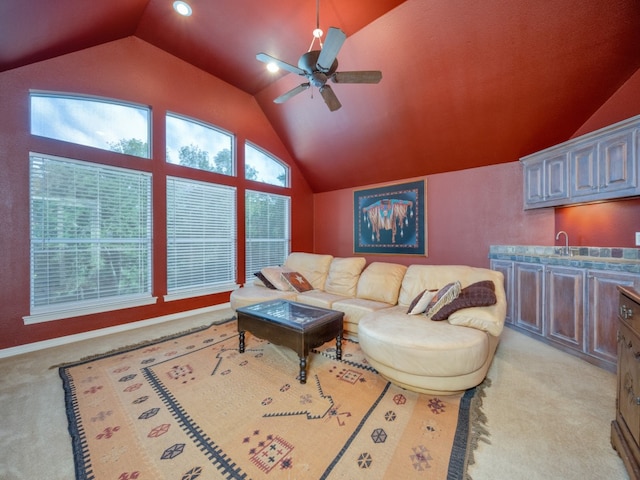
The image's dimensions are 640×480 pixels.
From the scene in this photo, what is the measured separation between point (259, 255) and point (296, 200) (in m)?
1.59

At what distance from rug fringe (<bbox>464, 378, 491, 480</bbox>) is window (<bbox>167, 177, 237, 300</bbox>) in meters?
3.94

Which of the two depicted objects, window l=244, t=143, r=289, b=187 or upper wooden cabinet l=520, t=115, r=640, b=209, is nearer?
upper wooden cabinet l=520, t=115, r=640, b=209

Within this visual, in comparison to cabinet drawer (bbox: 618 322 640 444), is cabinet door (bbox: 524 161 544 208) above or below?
above

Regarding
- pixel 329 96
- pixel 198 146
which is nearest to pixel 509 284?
pixel 329 96

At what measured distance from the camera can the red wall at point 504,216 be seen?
2833mm

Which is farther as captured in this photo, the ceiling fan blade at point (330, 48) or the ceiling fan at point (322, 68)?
the ceiling fan at point (322, 68)

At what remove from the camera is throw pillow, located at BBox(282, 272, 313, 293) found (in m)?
3.74

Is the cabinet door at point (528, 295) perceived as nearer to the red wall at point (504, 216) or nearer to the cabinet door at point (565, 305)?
the cabinet door at point (565, 305)

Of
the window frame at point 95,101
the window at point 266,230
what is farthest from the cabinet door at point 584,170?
the window frame at point 95,101

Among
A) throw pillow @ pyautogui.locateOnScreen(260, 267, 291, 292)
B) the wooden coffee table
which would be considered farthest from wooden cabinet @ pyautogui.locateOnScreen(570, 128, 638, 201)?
throw pillow @ pyautogui.locateOnScreen(260, 267, 291, 292)

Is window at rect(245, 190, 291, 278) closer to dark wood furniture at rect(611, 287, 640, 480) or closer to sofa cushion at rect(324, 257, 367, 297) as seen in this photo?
sofa cushion at rect(324, 257, 367, 297)

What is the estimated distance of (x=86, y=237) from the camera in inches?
127

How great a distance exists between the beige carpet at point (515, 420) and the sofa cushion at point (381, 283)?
3.96 feet

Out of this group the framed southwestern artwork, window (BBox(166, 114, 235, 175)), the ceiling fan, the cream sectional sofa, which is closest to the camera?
the cream sectional sofa
